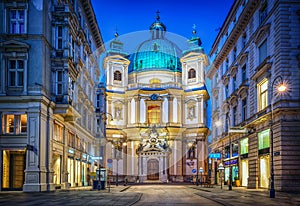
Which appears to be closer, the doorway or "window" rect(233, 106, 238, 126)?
the doorway

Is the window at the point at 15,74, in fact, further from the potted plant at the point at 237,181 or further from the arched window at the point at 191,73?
the arched window at the point at 191,73

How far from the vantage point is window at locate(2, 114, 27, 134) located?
34.3 meters

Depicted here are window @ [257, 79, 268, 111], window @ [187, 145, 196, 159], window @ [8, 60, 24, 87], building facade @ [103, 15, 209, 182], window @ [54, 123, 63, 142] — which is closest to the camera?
window @ [8, 60, 24, 87]

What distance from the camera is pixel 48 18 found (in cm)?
3666

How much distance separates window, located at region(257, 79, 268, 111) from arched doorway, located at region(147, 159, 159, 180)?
44.9 meters

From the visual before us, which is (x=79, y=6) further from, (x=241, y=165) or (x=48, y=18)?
(x=241, y=165)

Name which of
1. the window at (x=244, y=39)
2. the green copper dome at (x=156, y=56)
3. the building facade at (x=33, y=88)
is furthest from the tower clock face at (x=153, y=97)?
the building facade at (x=33, y=88)

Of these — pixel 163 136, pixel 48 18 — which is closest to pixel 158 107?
pixel 163 136

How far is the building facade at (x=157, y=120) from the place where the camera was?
3324 inches

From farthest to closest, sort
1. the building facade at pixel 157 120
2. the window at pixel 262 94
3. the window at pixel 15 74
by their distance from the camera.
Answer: the building facade at pixel 157 120 < the window at pixel 262 94 < the window at pixel 15 74

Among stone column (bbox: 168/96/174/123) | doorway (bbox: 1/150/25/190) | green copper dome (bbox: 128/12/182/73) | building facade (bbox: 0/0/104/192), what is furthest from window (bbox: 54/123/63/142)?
green copper dome (bbox: 128/12/182/73)

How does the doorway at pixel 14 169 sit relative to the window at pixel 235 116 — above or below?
below

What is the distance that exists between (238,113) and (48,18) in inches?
972

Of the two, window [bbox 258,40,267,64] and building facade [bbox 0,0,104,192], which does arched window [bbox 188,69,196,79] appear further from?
building facade [bbox 0,0,104,192]
